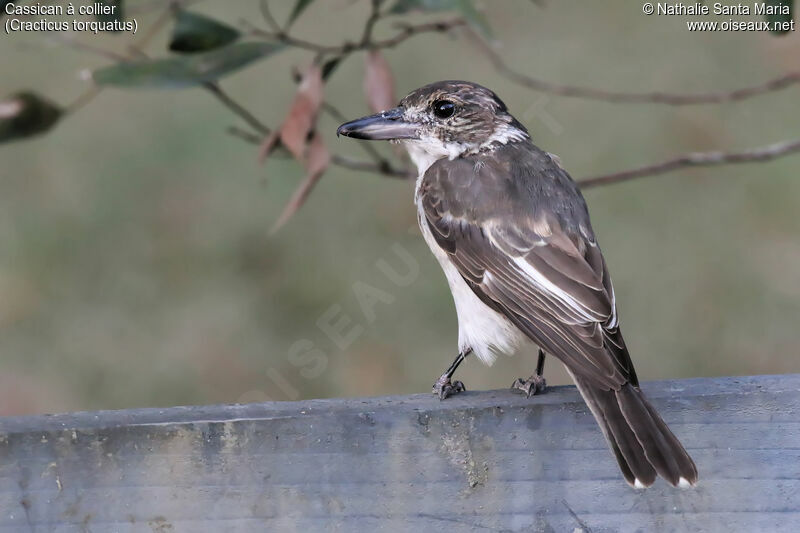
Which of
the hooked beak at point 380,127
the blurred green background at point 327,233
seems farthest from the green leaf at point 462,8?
the blurred green background at point 327,233

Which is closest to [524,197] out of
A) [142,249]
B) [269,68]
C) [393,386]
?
[393,386]

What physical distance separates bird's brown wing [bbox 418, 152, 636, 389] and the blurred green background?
2385mm

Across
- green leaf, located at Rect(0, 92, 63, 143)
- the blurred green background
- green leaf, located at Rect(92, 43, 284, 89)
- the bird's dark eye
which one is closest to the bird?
the bird's dark eye

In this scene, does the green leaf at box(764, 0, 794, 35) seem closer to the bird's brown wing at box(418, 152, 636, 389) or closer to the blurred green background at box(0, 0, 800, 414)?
the bird's brown wing at box(418, 152, 636, 389)

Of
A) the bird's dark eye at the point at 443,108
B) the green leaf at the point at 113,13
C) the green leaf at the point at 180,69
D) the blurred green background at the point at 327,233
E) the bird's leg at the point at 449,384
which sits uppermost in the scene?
the green leaf at the point at 113,13

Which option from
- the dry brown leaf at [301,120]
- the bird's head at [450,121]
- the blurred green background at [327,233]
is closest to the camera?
the dry brown leaf at [301,120]

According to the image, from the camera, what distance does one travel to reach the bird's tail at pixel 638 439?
8.38 feet

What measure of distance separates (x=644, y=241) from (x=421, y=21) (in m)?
1.98

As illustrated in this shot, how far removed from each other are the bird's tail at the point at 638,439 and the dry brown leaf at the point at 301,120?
3.46ft

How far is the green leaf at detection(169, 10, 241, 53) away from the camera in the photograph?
3520mm

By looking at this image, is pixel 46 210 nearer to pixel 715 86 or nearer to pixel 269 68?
→ pixel 269 68

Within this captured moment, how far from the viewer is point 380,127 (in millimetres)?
4035

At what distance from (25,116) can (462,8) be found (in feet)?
4.24

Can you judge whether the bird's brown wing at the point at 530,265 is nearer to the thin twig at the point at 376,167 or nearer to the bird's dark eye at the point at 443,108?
the thin twig at the point at 376,167
